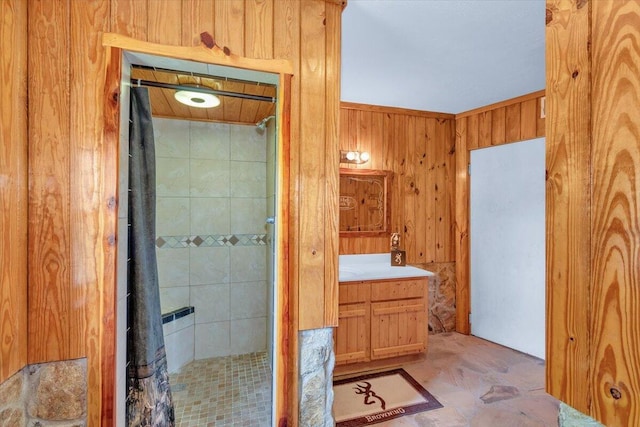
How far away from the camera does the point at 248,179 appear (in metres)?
2.80

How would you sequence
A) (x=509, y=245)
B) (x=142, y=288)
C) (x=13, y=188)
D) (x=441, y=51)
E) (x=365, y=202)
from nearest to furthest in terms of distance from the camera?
(x=13, y=188)
(x=142, y=288)
(x=441, y=51)
(x=509, y=245)
(x=365, y=202)

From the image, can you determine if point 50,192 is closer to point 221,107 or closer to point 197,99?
point 197,99

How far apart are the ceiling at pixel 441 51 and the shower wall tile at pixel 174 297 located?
2412 mm

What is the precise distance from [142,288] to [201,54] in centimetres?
113

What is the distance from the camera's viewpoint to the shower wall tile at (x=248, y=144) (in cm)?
275

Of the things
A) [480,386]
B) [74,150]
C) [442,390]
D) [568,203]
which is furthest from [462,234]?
[74,150]

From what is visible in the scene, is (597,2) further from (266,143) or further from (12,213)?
(266,143)

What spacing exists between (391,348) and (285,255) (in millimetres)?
1824

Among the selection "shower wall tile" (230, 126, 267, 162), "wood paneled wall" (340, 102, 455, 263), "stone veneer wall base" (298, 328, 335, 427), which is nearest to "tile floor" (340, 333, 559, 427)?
"stone veneer wall base" (298, 328, 335, 427)

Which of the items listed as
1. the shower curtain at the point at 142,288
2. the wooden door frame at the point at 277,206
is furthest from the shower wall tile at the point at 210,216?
the wooden door frame at the point at 277,206

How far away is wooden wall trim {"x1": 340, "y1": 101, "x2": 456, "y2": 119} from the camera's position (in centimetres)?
316

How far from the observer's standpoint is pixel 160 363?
1.52m

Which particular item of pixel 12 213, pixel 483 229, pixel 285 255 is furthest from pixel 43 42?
pixel 483 229

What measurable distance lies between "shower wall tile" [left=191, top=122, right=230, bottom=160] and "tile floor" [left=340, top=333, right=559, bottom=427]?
256 cm
